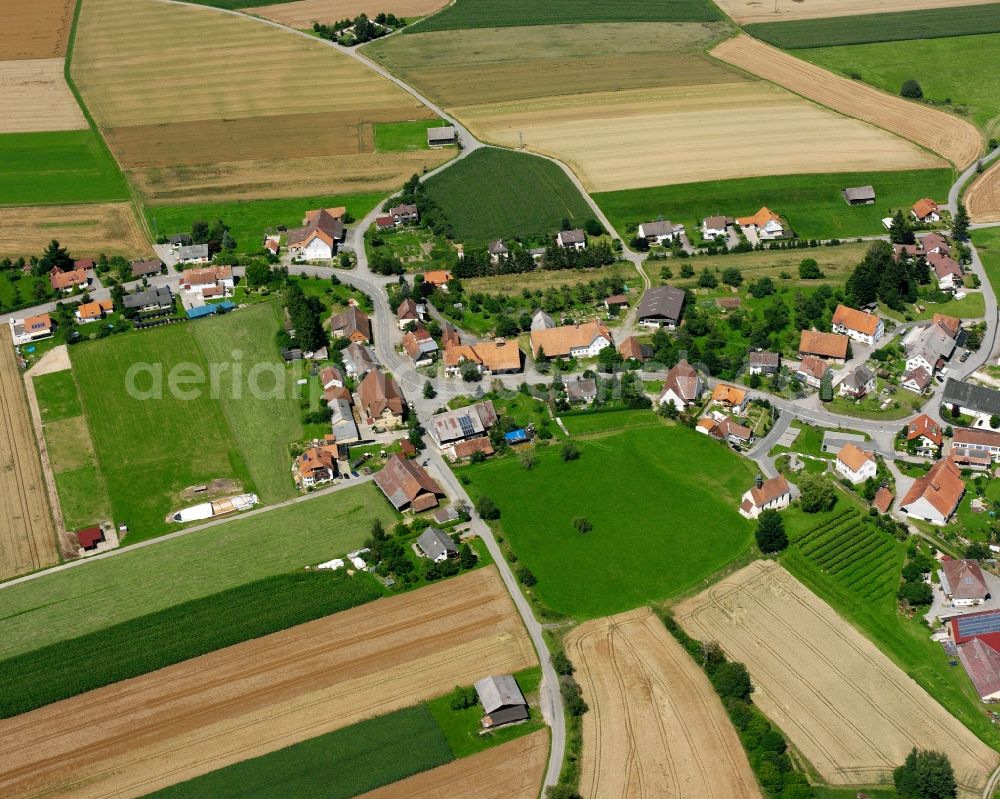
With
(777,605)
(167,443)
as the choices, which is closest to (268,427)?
(167,443)

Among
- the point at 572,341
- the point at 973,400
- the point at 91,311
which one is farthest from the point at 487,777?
the point at 91,311

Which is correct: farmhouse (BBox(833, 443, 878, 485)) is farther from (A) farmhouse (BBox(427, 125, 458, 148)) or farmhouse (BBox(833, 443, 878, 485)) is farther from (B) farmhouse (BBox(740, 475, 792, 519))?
(A) farmhouse (BBox(427, 125, 458, 148))

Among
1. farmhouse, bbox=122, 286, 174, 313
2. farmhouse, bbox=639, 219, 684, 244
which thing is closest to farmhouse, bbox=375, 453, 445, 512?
farmhouse, bbox=122, 286, 174, 313

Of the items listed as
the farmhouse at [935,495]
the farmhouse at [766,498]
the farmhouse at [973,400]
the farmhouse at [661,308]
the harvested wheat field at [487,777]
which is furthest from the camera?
the farmhouse at [661,308]

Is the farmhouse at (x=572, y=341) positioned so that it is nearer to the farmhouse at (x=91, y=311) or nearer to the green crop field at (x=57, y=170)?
the farmhouse at (x=91, y=311)

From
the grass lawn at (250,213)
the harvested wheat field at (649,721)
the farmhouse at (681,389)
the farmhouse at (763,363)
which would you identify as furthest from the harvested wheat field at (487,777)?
the grass lawn at (250,213)

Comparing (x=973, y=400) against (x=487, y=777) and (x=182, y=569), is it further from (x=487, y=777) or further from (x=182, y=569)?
(x=182, y=569)
